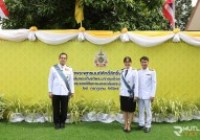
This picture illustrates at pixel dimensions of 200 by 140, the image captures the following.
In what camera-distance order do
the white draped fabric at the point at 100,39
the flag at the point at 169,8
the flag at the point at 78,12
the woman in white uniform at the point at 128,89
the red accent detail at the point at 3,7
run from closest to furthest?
the woman in white uniform at the point at 128,89 → the white draped fabric at the point at 100,39 → the flag at the point at 78,12 → the red accent detail at the point at 3,7 → the flag at the point at 169,8

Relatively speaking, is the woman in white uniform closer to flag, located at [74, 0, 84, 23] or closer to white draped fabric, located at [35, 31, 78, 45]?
white draped fabric, located at [35, 31, 78, 45]

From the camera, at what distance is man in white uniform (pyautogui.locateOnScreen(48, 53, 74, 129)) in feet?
28.8

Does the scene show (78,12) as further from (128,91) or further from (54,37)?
(128,91)

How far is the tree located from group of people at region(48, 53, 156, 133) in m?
2.51

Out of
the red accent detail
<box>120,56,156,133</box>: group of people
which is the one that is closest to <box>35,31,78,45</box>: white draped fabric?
the red accent detail

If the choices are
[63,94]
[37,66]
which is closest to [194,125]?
[63,94]

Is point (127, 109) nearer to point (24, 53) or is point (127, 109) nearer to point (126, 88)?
point (126, 88)

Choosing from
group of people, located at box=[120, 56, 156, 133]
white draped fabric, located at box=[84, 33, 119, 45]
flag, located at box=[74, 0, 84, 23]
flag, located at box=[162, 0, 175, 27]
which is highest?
flag, located at box=[162, 0, 175, 27]

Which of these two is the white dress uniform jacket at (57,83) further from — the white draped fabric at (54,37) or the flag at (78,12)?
the flag at (78,12)

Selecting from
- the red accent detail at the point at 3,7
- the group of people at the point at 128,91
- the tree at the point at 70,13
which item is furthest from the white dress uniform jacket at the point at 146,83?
the red accent detail at the point at 3,7

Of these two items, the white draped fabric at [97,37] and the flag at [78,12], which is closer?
the white draped fabric at [97,37]

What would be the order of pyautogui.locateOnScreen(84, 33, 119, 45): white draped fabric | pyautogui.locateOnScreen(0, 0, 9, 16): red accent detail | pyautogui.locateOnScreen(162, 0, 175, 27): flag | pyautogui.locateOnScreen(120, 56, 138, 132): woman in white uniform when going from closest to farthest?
1. pyautogui.locateOnScreen(120, 56, 138, 132): woman in white uniform
2. pyautogui.locateOnScreen(84, 33, 119, 45): white draped fabric
3. pyautogui.locateOnScreen(0, 0, 9, 16): red accent detail
4. pyautogui.locateOnScreen(162, 0, 175, 27): flag

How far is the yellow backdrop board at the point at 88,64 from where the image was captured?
1004 centimetres

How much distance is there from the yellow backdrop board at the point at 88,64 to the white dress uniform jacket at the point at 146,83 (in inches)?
58.7
